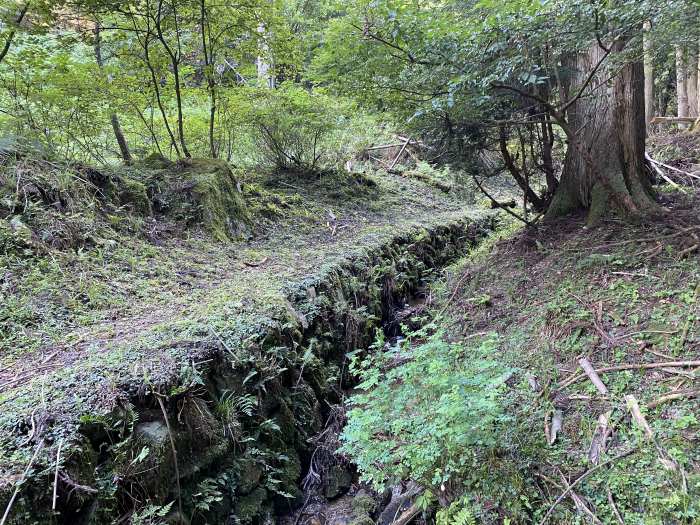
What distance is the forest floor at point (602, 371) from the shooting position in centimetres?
238

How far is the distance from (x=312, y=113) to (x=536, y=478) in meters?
7.70

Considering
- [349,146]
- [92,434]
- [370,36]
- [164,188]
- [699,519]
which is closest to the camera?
[699,519]

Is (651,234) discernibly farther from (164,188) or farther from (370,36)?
(164,188)

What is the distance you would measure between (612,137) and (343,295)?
13.3ft

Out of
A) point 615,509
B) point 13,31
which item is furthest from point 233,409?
point 13,31

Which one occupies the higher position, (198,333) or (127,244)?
(127,244)

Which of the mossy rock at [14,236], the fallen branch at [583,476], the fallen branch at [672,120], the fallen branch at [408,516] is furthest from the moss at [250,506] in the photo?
the fallen branch at [672,120]

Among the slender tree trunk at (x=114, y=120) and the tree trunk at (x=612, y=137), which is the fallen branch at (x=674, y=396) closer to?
the tree trunk at (x=612, y=137)

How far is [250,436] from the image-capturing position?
313cm

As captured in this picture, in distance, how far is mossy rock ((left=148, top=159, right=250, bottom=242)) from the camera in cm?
623

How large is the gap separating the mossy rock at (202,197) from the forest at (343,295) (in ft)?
0.15

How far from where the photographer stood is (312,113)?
8.67 metres

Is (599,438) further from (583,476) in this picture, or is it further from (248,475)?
(248,475)

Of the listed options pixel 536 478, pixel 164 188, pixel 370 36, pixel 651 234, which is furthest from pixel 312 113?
pixel 536 478
